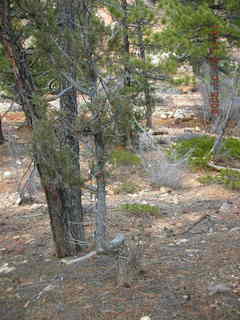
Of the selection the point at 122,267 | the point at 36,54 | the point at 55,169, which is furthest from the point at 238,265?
the point at 36,54

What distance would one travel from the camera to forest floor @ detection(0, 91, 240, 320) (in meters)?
3.90

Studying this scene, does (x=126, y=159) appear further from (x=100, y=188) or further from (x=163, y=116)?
(x=163, y=116)

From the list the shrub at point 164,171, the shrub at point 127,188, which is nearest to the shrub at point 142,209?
the shrub at point 164,171

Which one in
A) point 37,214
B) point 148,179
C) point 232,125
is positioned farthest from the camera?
point 232,125

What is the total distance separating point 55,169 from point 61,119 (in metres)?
0.46

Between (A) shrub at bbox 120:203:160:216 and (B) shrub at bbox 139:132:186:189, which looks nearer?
(A) shrub at bbox 120:203:160:216

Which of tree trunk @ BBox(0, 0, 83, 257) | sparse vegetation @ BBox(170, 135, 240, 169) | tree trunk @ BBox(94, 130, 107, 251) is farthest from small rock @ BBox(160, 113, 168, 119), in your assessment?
tree trunk @ BBox(94, 130, 107, 251)

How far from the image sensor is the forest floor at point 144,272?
12.8ft

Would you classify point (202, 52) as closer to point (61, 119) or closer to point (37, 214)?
point (37, 214)

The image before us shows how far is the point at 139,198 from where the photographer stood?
8727 mm

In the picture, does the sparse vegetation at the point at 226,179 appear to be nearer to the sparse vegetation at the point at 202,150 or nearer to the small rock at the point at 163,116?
the sparse vegetation at the point at 202,150

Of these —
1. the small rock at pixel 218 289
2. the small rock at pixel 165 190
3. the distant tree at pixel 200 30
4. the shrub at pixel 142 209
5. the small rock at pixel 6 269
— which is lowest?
the small rock at pixel 165 190

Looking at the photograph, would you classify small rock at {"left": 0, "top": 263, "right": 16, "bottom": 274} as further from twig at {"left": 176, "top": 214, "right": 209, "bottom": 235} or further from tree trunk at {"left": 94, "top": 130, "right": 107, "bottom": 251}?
twig at {"left": 176, "top": 214, "right": 209, "bottom": 235}

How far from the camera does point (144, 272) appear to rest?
179 inches
